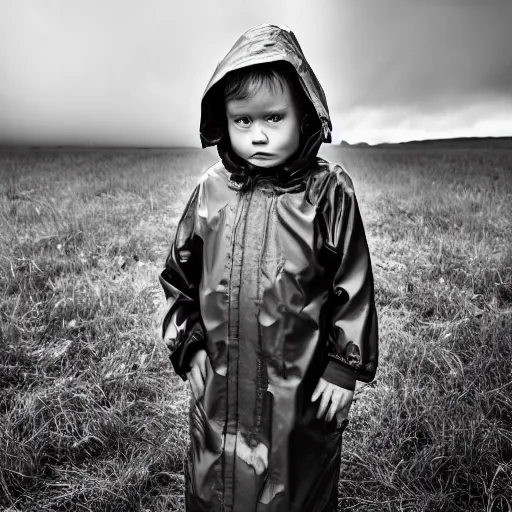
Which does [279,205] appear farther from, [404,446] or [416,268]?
[416,268]

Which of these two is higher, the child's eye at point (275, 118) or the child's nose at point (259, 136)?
the child's eye at point (275, 118)

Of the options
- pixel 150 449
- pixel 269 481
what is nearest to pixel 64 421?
pixel 150 449

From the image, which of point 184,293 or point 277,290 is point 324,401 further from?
point 184,293

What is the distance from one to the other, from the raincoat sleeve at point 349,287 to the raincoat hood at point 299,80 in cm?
11

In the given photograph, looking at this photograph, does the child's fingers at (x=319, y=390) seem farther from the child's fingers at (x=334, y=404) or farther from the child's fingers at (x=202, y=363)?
the child's fingers at (x=202, y=363)

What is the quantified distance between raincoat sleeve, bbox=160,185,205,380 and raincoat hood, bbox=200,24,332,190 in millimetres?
160

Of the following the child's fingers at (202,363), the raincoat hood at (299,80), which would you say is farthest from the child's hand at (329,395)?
the raincoat hood at (299,80)

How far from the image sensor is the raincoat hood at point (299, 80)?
98 cm

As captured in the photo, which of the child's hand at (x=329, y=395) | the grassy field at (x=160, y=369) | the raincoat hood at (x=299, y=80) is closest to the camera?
the raincoat hood at (x=299, y=80)

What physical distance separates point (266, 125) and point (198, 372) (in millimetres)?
693

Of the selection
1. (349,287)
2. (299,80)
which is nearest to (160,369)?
(349,287)

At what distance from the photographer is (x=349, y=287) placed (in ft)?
3.43

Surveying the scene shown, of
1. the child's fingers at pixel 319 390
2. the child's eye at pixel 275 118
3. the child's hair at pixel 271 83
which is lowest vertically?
the child's fingers at pixel 319 390

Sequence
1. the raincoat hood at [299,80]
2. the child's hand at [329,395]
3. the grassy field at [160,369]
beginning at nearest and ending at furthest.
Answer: the raincoat hood at [299,80], the child's hand at [329,395], the grassy field at [160,369]
